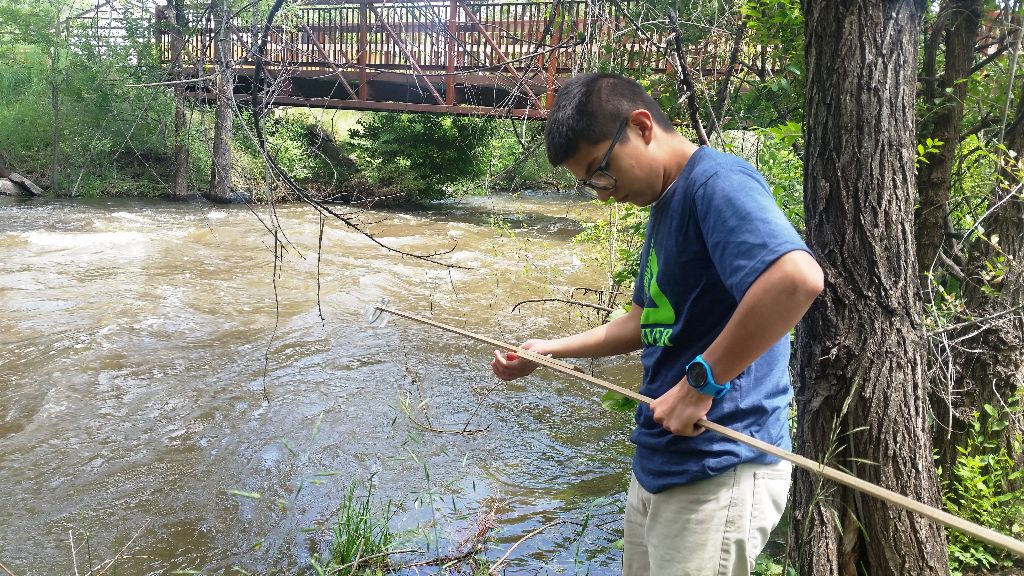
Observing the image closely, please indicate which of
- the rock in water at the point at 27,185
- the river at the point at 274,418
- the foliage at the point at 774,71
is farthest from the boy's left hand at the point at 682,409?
the rock in water at the point at 27,185

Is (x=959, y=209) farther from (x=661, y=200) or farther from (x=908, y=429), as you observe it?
(x=661, y=200)

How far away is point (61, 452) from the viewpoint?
561cm

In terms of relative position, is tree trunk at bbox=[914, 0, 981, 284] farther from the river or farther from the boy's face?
the boy's face

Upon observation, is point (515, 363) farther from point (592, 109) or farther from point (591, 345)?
point (592, 109)

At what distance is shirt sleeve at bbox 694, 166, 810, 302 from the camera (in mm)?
1564

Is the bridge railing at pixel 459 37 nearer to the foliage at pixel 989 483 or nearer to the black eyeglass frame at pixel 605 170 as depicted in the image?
the black eyeglass frame at pixel 605 170

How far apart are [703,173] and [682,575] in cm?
89

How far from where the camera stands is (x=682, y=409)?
5.64 feet

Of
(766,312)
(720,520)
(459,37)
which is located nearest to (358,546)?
(720,520)

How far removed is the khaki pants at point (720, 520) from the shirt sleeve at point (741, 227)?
1.51ft

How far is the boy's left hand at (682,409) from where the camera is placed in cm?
170

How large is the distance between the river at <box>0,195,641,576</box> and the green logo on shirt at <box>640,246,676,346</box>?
1.79 m

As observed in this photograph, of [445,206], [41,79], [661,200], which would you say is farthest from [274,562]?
[41,79]

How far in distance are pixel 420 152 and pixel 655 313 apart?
18809mm
